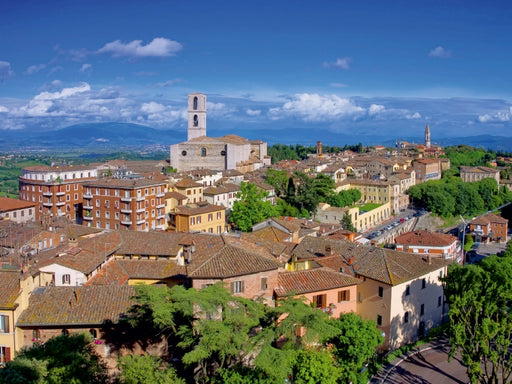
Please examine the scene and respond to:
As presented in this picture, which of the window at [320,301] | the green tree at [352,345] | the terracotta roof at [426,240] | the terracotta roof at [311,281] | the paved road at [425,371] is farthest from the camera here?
the terracotta roof at [426,240]

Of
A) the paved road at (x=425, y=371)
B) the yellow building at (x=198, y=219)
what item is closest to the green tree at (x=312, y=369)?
the paved road at (x=425, y=371)

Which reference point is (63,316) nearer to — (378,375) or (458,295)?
(378,375)

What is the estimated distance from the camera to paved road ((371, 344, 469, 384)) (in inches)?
939

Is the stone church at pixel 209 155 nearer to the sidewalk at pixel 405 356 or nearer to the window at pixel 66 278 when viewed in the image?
the window at pixel 66 278

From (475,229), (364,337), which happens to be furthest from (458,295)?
(475,229)

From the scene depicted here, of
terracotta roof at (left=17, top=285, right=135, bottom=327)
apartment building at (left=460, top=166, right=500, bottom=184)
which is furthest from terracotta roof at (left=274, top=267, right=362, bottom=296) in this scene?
apartment building at (left=460, top=166, right=500, bottom=184)

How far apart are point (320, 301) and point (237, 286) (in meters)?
4.89

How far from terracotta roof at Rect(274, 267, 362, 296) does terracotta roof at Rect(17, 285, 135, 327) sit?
248 inches

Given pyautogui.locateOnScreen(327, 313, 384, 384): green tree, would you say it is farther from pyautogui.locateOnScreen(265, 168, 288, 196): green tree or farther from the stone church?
the stone church

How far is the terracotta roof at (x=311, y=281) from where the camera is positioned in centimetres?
2297

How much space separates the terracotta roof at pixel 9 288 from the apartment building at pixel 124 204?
26.0m

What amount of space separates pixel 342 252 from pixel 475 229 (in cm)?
4645

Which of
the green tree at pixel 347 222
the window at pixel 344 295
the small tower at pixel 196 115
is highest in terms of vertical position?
the small tower at pixel 196 115

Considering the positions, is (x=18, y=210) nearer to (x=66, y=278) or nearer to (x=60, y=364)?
(x=66, y=278)
